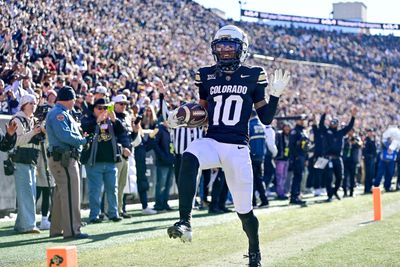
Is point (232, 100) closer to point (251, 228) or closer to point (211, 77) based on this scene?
point (211, 77)

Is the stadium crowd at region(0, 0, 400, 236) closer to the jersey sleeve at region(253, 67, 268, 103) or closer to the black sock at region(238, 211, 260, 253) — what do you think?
the jersey sleeve at region(253, 67, 268, 103)

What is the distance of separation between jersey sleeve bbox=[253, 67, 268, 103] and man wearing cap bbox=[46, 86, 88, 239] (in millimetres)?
3317

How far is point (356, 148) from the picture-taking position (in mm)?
20438

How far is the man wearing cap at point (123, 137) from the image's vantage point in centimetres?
1220

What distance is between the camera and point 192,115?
22.5 feet

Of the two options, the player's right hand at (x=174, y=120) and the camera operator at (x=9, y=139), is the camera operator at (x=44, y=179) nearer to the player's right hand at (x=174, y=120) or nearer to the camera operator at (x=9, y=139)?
the camera operator at (x=9, y=139)

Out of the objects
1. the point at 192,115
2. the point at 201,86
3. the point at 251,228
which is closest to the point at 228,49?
the point at 201,86

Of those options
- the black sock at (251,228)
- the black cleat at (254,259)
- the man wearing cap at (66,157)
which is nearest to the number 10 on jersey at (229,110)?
the black sock at (251,228)

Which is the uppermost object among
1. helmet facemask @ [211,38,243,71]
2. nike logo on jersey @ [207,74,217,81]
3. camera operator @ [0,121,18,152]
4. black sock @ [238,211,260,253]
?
helmet facemask @ [211,38,243,71]

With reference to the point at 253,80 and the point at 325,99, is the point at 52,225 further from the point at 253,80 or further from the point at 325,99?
the point at 325,99

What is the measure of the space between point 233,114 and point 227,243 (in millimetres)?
2833

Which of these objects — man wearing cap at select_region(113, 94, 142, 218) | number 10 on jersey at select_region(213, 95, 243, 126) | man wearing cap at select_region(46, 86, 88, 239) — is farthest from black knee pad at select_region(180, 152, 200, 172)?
man wearing cap at select_region(113, 94, 142, 218)

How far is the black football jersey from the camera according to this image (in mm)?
6809

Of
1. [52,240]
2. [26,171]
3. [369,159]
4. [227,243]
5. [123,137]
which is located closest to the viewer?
[227,243]
